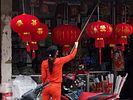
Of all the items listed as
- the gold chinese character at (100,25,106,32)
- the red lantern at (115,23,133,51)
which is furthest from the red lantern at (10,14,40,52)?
the red lantern at (115,23,133,51)

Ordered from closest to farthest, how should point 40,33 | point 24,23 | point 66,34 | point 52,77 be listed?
point 24,23
point 52,77
point 40,33
point 66,34

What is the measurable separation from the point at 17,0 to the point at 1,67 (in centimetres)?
179

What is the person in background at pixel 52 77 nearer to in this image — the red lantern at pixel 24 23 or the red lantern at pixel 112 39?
the red lantern at pixel 24 23

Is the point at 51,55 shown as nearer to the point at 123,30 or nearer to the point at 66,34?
the point at 66,34

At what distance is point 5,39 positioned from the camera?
8.70m

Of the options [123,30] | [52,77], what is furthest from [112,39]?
[52,77]

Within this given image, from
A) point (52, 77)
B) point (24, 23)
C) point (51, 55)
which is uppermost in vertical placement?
point (24, 23)

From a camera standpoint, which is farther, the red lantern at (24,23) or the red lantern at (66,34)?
the red lantern at (66,34)

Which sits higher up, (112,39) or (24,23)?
(24,23)

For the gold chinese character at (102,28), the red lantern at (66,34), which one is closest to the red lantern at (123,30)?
the gold chinese character at (102,28)

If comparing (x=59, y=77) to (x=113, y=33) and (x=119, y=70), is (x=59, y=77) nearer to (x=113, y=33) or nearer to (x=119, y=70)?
(x=113, y=33)

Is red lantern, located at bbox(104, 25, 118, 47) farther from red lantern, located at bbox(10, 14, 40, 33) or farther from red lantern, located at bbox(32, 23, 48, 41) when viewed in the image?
red lantern, located at bbox(10, 14, 40, 33)

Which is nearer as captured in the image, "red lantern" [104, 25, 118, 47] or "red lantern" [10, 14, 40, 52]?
"red lantern" [10, 14, 40, 52]

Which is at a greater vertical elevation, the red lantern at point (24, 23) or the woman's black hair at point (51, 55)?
the red lantern at point (24, 23)
